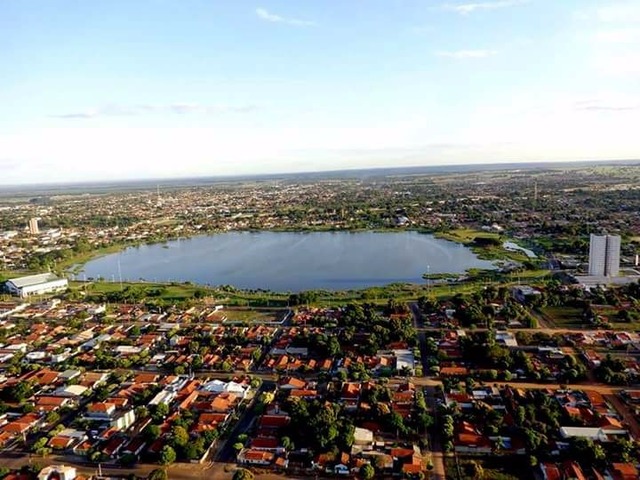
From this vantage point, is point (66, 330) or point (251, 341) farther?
point (66, 330)

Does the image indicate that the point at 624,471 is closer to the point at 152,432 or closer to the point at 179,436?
the point at 179,436

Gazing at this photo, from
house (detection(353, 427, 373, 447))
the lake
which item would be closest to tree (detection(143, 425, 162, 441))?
house (detection(353, 427, 373, 447))

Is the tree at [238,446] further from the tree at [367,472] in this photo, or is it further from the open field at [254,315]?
the open field at [254,315]

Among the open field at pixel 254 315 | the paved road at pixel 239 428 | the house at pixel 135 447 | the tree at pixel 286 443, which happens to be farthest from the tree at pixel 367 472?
the open field at pixel 254 315

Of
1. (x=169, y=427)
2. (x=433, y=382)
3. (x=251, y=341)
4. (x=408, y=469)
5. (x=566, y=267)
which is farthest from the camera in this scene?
(x=566, y=267)

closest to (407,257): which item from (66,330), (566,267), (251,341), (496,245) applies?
(496,245)

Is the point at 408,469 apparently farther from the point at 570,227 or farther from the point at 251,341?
the point at 570,227

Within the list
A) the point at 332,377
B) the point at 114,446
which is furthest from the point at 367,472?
the point at 114,446

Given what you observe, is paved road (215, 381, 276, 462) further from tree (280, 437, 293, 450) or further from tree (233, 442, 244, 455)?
tree (280, 437, 293, 450)
